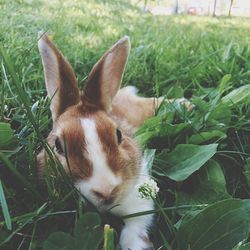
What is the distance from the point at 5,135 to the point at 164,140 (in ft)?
2.76

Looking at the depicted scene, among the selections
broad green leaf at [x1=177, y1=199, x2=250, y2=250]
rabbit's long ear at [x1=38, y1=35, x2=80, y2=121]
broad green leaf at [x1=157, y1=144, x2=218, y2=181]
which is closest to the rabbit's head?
rabbit's long ear at [x1=38, y1=35, x2=80, y2=121]

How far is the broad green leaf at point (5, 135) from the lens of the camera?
6.43 ft

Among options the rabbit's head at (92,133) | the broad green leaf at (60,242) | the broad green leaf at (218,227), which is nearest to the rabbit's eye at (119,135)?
the rabbit's head at (92,133)

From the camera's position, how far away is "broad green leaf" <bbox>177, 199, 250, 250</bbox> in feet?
5.68

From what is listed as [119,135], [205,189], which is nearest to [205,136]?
[205,189]

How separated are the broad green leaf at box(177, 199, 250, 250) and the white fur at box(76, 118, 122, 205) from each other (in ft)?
0.97

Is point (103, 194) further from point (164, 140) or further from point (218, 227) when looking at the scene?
point (164, 140)

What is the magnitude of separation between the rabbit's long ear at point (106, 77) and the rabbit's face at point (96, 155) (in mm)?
143

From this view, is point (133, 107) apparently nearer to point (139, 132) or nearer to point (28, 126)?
point (139, 132)

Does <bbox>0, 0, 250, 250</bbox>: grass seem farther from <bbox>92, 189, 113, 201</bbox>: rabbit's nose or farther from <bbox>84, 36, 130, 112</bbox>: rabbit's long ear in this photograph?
<bbox>84, 36, 130, 112</bbox>: rabbit's long ear

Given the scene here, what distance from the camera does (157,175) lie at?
230 centimetres

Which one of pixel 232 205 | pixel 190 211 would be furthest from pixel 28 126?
pixel 232 205

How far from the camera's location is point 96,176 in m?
1.82

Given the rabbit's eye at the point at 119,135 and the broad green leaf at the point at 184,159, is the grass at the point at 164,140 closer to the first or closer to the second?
the broad green leaf at the point at 184,159
